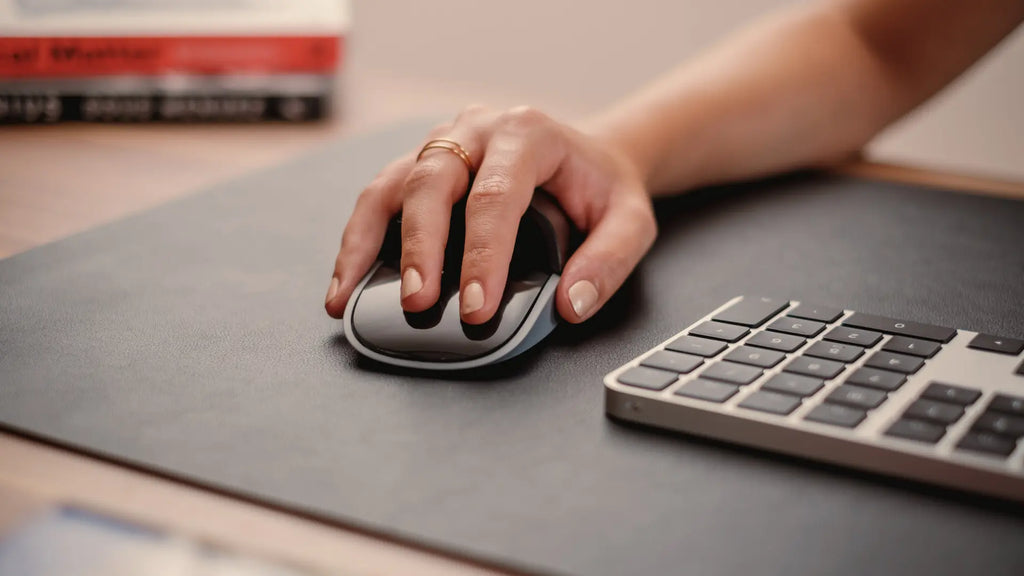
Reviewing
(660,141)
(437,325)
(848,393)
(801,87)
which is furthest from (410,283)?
(801,87)

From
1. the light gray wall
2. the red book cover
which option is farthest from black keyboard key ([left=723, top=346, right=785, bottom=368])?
the light gray wall

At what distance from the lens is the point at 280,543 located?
43 cm

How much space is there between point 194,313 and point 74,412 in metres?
0.14

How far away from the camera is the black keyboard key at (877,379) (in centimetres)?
50

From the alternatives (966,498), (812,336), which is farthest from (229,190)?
(966,498)

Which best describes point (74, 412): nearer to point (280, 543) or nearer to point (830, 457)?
point (280, 543)

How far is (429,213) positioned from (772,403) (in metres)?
0.24

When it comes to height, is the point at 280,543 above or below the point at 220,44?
below

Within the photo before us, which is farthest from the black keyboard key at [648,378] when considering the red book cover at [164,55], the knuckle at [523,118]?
the red book cover at [164,55]

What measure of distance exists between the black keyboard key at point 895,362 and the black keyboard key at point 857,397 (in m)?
0.03

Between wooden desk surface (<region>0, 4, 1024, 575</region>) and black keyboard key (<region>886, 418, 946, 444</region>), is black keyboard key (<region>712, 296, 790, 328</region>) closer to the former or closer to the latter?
black keyboard key (<region>886, 418, 946, 444</region>)

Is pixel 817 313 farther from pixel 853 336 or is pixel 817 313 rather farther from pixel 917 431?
pixel 917 431

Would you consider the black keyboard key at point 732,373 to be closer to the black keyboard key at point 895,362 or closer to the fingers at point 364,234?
the black keyboard key at point 895,362

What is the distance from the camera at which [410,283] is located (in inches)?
23.3
